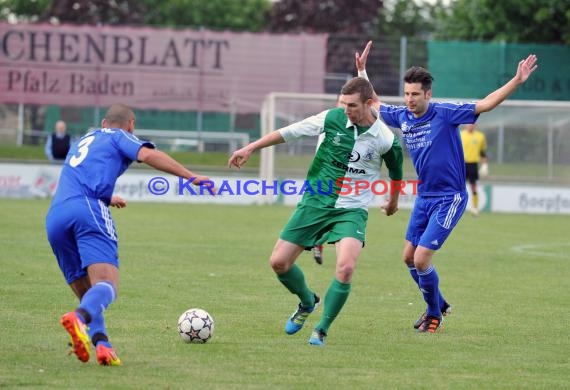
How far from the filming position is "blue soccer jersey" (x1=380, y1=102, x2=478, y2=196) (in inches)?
384

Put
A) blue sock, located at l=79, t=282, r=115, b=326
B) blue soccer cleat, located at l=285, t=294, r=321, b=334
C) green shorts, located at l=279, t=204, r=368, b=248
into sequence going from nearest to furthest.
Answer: blue sock, located at l=79, t=282, r=115, b=326, green shorts, located at l=279, t=204, r=368, b=248, blue soccer cleat, located at l=285, t=294, r=321, b=334

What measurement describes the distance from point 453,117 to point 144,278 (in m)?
4.74

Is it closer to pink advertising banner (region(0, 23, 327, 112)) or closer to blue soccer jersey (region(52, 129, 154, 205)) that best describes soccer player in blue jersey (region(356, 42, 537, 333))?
blue soccer jersey (region(52, 129, 154, 205))

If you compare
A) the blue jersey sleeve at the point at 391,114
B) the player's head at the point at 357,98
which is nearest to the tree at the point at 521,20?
the blue jersey sleeve at the point at 391,114

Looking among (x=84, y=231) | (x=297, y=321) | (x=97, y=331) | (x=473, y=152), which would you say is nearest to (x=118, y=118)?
(x=84, y=231)

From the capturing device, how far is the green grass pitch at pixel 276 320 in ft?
24.2

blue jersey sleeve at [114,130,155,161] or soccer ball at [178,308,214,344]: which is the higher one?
blue jersey sleeve at [114,130,155,161]

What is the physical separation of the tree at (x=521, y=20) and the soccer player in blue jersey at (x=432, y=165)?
29.8 meters

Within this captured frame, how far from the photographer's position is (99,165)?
24.9 feet

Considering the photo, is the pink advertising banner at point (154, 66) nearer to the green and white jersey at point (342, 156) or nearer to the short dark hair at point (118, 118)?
the green and white jersey at point (342, 156)

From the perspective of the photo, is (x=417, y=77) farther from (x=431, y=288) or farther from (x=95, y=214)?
(x=95, y=214)

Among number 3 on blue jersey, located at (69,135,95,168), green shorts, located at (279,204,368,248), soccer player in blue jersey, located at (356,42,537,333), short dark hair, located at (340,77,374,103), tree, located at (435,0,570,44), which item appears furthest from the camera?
tree, located at (435,0,570,44)

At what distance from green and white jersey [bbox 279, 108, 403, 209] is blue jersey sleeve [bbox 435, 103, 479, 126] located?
2.77 feet

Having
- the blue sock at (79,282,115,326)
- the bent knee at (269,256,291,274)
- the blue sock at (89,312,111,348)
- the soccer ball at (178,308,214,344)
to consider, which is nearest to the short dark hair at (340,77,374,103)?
the bent knee at (269,256,291,274)
